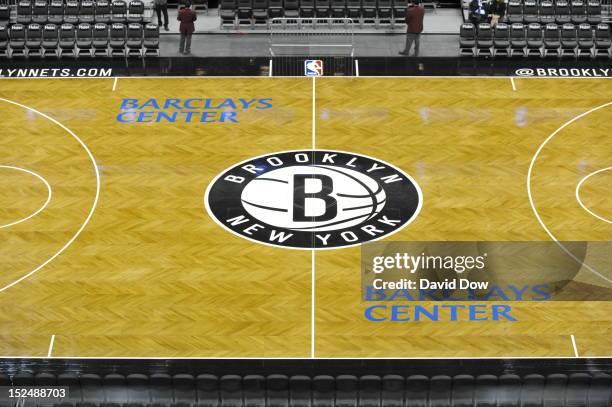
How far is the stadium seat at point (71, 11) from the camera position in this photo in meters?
36.1

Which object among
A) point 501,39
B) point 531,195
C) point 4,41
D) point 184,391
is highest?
point 501,39

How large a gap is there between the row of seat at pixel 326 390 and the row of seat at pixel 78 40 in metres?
13.8

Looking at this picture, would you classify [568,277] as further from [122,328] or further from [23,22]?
[23,22]

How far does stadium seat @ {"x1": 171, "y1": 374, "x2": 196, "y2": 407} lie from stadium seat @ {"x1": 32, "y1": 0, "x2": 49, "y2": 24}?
1643 centimetres

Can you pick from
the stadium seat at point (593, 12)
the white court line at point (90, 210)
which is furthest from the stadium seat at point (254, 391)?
the stadium seat at point (593, 12)

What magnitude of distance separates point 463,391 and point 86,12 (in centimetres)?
1844

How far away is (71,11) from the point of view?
3622 cm

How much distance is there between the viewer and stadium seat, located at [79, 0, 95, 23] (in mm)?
36094

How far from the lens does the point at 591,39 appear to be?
34.8 meters

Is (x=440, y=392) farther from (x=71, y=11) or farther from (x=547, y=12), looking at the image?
(x=71, y=11)

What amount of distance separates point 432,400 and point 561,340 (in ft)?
11.7

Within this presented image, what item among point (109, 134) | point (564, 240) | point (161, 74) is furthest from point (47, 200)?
point (564, 240)

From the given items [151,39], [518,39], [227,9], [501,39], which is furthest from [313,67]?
[518,39]

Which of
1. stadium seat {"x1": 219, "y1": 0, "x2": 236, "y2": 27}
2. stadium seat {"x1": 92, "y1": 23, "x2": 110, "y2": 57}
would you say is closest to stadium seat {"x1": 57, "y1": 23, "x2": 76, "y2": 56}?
stadium seat {"x1": 92, "y1": 23, "x2": 110, "y2": 57}
